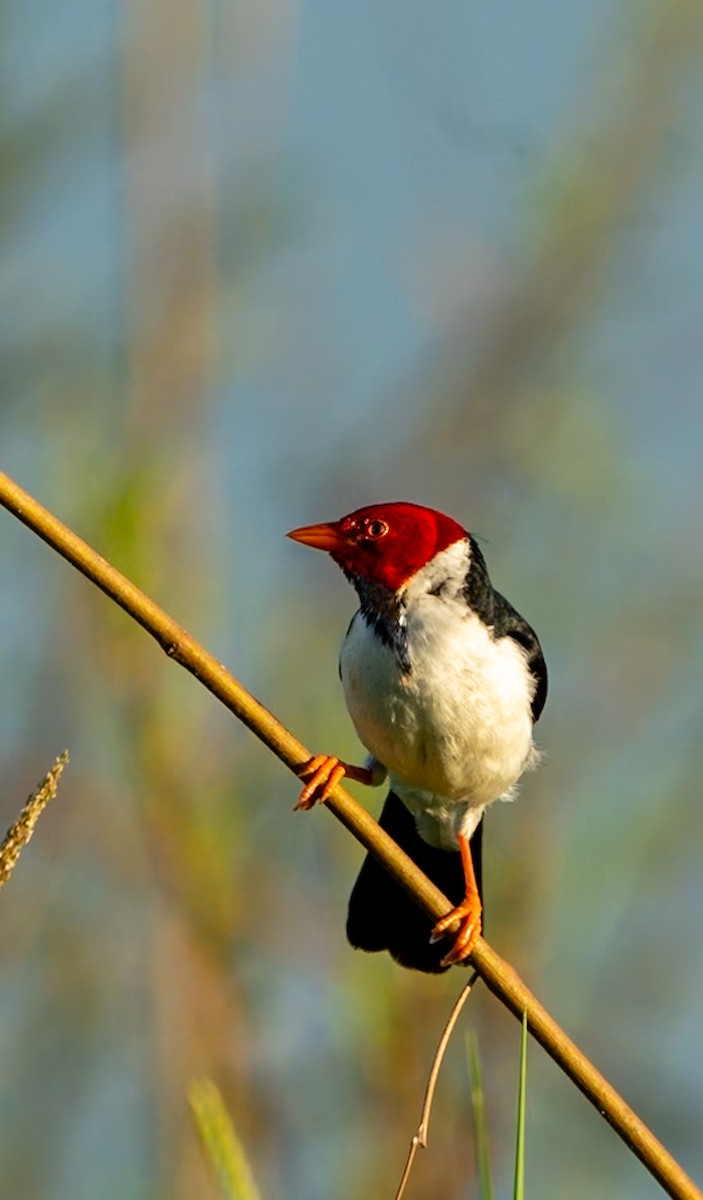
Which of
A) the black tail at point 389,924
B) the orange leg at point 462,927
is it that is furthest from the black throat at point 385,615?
the black tail at point 389,924

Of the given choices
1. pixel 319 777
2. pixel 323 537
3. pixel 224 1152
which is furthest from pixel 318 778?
pixel 224 1152

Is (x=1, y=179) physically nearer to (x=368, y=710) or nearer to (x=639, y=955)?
(x=368, y=710)

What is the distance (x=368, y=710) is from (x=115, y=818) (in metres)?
1.35

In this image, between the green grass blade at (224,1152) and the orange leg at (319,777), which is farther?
the orange leg at (319,777)

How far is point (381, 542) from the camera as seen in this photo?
13.5 ft

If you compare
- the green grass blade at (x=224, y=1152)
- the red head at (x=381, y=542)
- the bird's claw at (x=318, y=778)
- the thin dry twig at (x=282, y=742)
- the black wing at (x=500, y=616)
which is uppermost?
the black wing at (x=500, y=616)

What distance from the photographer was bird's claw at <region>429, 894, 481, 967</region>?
3980 mm

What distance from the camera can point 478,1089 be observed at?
6.95ft

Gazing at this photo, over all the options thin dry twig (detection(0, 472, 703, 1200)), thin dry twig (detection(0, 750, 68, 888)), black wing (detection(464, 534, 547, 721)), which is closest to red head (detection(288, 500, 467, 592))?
black wing (detection(464, 534, 547, 721))

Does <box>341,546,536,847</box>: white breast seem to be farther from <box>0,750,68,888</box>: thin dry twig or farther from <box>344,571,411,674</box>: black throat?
<box>0,750,68,888</box>: thin dry twig

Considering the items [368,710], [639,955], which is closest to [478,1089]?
[368,710]

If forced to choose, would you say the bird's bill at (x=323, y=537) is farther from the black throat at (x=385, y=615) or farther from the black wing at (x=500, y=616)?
the black wing at (x=500, y=616)

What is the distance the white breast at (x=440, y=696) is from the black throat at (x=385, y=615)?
14 mm

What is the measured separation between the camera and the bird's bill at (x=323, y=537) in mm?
4055
